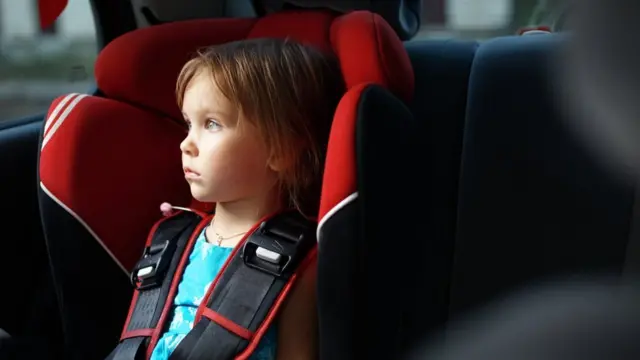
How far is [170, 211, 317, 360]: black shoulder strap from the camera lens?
3.83ft

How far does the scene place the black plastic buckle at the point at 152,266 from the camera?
51.2 inches

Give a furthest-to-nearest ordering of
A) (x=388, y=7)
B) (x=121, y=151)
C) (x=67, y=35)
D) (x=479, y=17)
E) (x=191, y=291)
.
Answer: (x=67, y=35) < (x=479, y=17) < (x=388, y=7) < (x=121, y=151) < (x=191, y=291)

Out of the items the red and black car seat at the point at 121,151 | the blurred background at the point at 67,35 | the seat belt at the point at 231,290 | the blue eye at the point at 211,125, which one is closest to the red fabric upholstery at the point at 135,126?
the red and black car seat at the point at 121,151

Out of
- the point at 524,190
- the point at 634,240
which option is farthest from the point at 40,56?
the point at 634,240

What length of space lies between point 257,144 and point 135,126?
1.03ft

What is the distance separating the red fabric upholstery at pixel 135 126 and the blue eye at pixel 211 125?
235 millimetres

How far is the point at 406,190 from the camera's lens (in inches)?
48.1

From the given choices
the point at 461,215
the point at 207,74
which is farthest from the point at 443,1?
the point at 207,74

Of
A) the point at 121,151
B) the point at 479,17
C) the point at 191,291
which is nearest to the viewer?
the point at 191,291

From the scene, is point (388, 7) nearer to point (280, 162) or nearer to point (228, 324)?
point (280, 162)

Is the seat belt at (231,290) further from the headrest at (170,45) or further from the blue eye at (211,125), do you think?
the headrest at (170,45)

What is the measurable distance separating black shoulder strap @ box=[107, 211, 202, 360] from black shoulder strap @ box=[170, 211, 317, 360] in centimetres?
10

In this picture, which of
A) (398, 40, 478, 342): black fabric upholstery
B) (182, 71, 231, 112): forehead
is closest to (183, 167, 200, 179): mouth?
(182, 71, 231, 112): forehead

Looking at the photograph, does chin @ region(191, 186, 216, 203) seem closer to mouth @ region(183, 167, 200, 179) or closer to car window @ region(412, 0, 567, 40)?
mouth @ region(183, 167, 200, 179)
